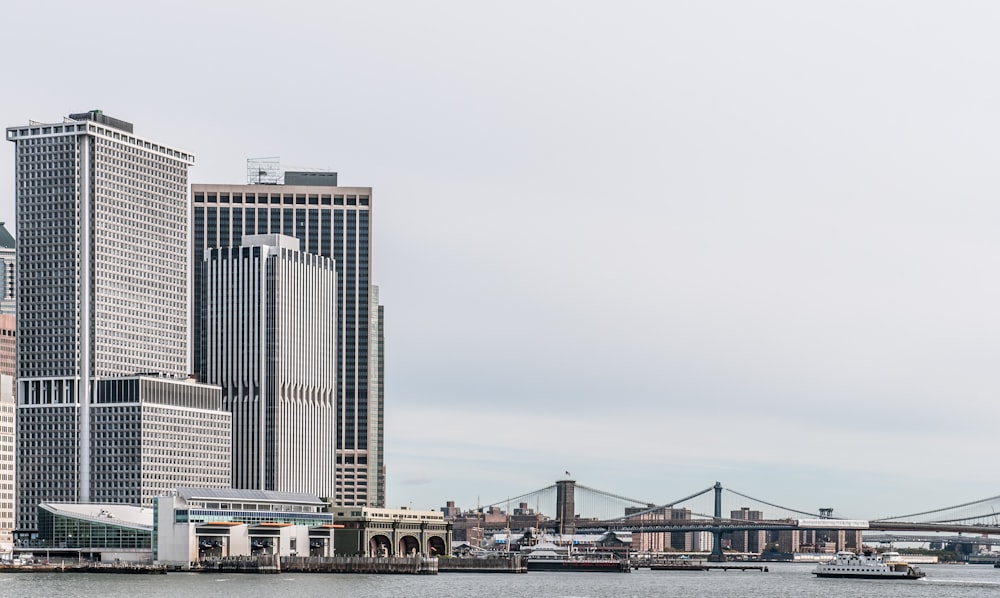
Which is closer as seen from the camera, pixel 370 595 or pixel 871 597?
pixel 370 595

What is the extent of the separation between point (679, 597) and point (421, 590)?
29291 millimetres

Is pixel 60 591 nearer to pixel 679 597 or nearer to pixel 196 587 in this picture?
pixel 196 587

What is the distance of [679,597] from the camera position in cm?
19988

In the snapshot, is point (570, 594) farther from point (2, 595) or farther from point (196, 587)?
point (2, 595)

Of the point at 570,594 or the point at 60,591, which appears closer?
the point at 60,591

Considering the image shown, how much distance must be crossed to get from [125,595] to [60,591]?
28.7ft

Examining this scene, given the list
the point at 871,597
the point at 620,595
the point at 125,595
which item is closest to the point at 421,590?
the point at 620,595

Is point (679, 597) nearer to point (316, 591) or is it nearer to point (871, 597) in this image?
point (871, 597)

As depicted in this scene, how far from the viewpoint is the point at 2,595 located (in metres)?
174

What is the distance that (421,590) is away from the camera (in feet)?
652

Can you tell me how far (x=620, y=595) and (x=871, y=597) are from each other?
93.0 feet

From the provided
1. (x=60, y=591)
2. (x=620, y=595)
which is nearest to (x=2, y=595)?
(x=60, y=591)

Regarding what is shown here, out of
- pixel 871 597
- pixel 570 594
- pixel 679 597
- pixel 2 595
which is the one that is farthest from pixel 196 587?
pixel 871 597

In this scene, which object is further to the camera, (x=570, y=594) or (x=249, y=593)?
(x=570, y=594)
